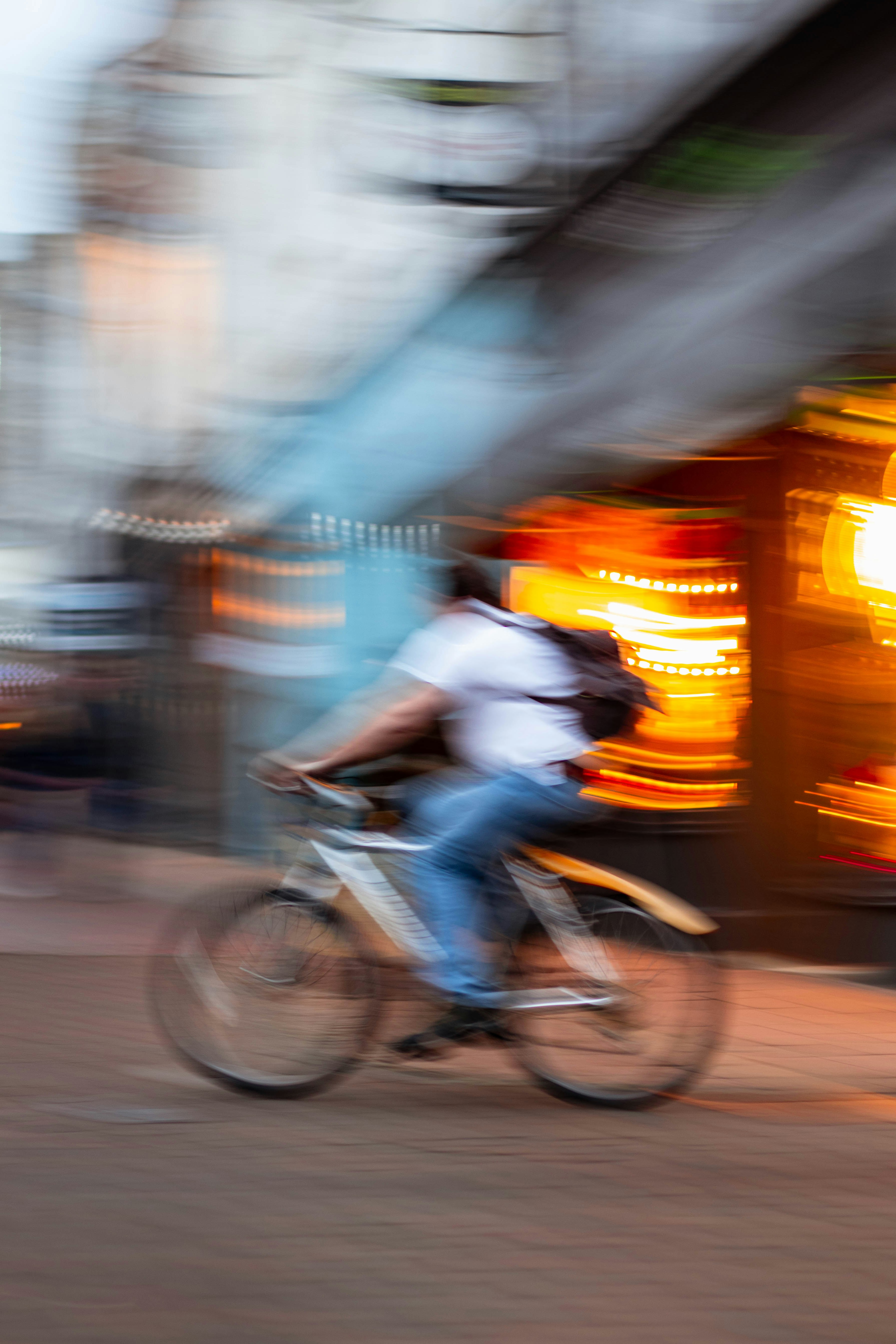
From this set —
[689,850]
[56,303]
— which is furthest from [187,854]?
[56,303]

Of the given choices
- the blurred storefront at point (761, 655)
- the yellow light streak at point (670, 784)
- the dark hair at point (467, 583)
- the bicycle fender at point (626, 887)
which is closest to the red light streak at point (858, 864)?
the blurred storefront at point (761, 655)

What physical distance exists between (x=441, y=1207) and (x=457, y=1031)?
93cm

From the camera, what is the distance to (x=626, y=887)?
501cm

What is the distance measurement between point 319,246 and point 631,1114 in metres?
10.6

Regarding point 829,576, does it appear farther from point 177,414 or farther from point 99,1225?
point 177,414

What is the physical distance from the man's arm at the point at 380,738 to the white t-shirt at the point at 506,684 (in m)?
0.06

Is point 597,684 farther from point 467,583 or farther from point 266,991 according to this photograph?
point 266,991

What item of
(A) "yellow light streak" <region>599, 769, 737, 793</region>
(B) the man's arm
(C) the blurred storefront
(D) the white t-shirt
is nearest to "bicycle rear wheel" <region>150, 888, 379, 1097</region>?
(B) the man's arm

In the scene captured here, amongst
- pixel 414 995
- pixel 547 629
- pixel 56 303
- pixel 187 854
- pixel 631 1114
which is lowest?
pixel 187 854

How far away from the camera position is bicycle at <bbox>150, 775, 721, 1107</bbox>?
16.5 feet

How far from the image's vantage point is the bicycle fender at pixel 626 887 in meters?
4.99

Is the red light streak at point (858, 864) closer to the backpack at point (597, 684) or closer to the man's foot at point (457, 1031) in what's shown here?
the backpack at point (597, 684)

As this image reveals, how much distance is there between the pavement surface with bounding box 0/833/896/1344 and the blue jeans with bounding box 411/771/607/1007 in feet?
0.90

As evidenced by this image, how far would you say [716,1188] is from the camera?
4324mm
